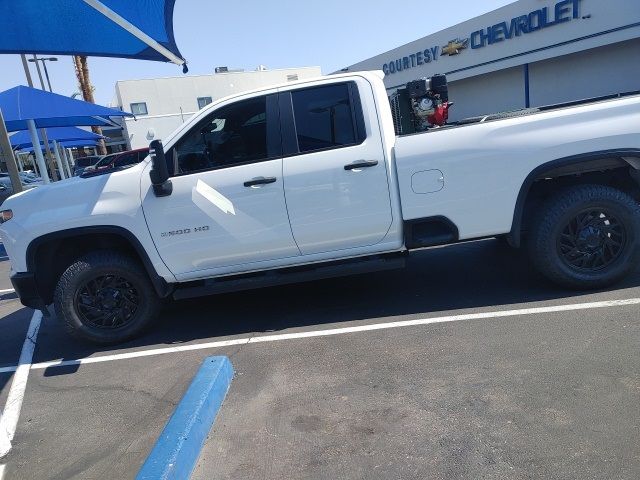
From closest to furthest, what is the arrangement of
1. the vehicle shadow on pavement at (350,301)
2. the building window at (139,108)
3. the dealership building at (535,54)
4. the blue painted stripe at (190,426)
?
the blue painted stripe at (190,426) → the vehicle shadow on pavement at (350,301) → the dealership building at (535,54) → the building window at (139,108)

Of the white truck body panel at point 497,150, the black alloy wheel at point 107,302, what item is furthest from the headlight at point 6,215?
the white truck body panel at point 497,150

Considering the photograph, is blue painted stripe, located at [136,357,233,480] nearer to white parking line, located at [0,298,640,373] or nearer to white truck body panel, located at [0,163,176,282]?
white parking line, located at [0,298,640,373]

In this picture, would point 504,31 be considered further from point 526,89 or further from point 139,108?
point 139,108

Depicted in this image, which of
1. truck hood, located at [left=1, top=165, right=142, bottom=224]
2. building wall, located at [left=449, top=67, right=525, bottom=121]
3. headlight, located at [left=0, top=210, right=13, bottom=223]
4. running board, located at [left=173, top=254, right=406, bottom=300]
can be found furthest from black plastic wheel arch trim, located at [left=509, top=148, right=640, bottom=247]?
building wall, located at [left=449, top=67, right=525, bottom=121]

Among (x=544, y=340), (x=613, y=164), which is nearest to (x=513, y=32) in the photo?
(x=613, y=164)

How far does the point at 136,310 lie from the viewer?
4.79 metres

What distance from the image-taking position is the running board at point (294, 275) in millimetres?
4570

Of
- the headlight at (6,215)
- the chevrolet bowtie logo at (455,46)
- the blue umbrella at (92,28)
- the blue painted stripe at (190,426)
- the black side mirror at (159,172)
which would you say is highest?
the chevrolet bowtie logo at (455,46)

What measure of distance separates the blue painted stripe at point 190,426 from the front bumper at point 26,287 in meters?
1.94

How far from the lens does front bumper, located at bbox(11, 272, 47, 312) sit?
14.9 ft

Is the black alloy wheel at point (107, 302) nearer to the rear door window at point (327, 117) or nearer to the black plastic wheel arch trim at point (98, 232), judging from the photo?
the black plastic wheel arch trim at point (98, 232)

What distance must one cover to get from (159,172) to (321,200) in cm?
143

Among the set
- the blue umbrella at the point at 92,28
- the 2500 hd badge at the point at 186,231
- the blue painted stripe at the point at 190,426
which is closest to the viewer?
the blue painted stripe at the point at 190,426

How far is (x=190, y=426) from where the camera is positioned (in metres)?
3.01
